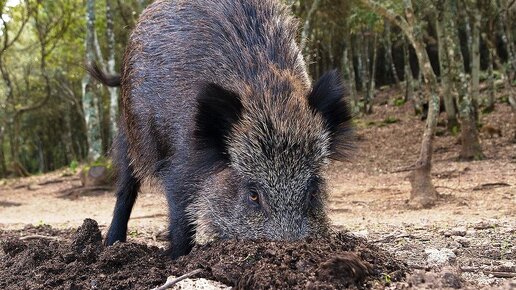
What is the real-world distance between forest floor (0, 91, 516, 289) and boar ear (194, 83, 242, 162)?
36.8 inches

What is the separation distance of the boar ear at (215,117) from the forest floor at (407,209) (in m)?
0.93

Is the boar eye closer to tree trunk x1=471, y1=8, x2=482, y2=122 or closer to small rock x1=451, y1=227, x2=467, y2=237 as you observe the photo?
small rock x1=451, y1=227, x2=467, y2=237

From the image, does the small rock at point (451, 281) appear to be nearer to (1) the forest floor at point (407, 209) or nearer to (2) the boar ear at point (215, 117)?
(1) the forest floor at point (407, 209)

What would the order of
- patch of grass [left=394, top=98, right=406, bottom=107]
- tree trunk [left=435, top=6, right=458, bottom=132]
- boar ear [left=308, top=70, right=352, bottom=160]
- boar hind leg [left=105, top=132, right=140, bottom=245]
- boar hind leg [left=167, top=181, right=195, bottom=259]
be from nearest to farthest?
boar ear [left=308, top=70, right=352, bottom=160] → boar hind leg [left=167, top=181, right=195, bottom=259] → boar hind leg [left=105, top=132, right=140, bottom=245] → tree trunk [left=435, top=6, right=458, bottom=132] → patch of grass [left=394, top=98, right=406, bottom=107]

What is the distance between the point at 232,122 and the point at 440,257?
1.74m

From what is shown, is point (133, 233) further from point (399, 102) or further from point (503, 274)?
point (399, 102)

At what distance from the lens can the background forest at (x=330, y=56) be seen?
14.2 meters

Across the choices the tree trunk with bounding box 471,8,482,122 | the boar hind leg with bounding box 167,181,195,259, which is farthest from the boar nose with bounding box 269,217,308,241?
the tree trunk with bounding box 471,8,482,122

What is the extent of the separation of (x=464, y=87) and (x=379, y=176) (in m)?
2.93

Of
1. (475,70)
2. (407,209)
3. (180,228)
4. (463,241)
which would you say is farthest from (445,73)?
(180,228)

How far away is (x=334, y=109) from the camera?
13.4 feet

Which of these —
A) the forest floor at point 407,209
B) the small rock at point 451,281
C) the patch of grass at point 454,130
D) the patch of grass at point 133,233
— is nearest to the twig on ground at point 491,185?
the forest floor at point 407,209

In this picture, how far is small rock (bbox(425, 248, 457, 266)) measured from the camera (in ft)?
13.5

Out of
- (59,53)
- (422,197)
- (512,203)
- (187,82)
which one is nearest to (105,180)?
(422,197)
